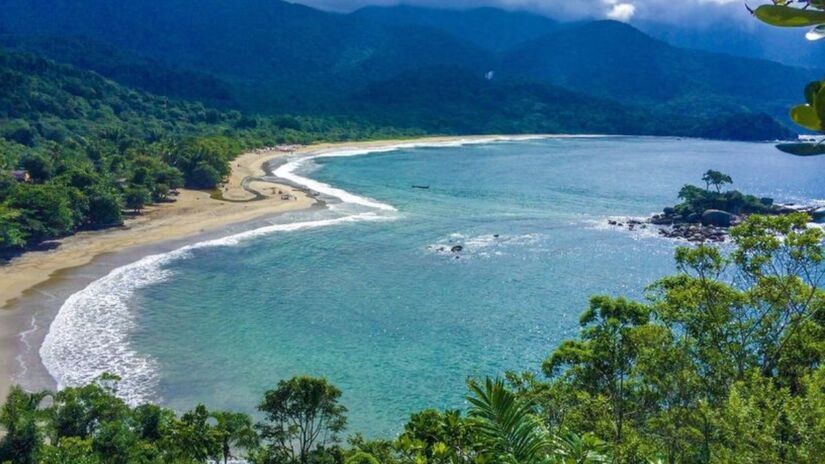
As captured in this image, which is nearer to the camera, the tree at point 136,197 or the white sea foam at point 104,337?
the white sea foam at point 104,337

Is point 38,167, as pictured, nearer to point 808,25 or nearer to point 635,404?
point 635,404

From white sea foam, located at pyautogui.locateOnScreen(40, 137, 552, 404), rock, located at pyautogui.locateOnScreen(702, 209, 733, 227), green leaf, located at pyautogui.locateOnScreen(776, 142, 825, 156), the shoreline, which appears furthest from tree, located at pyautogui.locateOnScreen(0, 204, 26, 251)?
rock, located at pyautogui.locateOnScreen(702, 209, 733, 227)

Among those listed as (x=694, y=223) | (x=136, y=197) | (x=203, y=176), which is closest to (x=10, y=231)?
(x=136, y=197)

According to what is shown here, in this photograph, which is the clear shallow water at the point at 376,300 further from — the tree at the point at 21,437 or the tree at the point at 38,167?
the tree at the point at 38,167

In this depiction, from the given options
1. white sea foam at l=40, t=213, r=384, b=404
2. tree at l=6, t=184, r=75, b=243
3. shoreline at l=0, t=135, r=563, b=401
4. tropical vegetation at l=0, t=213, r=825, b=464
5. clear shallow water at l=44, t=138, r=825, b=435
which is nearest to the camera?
tropical vegetation at l=0, t=213, r=825, b=464

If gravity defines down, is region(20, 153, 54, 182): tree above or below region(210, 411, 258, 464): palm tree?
above

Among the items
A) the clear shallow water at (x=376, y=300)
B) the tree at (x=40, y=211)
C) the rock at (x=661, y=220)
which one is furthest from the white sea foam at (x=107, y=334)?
the rock at (x=661, y=220)

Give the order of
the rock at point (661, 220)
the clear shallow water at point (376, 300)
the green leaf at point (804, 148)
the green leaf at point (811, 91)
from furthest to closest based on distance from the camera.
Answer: the rock at point (661, 220), the clear shallow water at point (376, 300), the green leaf at point (804, 148), the green leaf at point (811, 91)

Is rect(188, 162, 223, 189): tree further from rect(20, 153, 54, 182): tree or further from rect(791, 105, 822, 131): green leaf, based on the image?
rect(791, 105, 822, 131): green leaf
